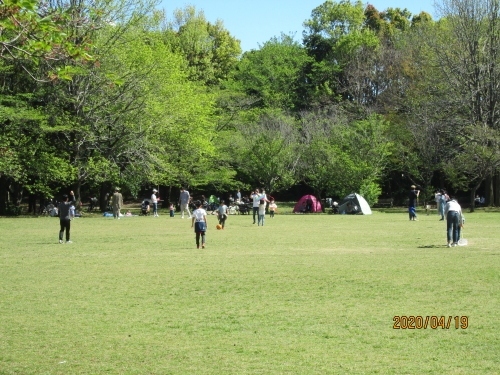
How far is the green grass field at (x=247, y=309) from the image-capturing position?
8.30 metres

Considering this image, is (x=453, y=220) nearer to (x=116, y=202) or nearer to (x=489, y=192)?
(x=116, y=202)

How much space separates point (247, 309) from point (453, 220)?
37.2ft

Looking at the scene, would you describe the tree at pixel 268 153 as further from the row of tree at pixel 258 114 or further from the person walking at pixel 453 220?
the person walking at pixel 453 220

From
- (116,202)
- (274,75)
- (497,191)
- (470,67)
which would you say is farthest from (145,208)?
(274,75)

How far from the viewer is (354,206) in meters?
46.7

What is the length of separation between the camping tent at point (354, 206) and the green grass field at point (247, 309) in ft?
79.2

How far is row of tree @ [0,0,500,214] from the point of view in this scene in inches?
1716

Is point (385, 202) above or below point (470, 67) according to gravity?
below

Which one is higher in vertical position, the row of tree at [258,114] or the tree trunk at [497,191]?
the row of tree at [258,114]

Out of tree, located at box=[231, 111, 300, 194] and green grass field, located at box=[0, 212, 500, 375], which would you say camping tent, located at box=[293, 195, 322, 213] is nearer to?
tree, located at box=[231, 111, 300, 194]

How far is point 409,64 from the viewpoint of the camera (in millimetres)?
62625

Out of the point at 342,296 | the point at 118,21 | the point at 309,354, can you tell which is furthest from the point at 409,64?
the point at 309,354
